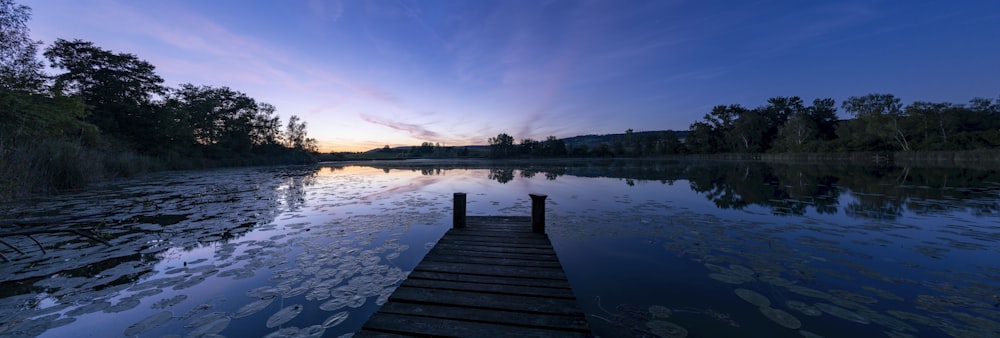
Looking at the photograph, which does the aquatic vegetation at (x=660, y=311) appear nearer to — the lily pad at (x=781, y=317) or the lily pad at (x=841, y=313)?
the lily pad at (x=781, y=317)

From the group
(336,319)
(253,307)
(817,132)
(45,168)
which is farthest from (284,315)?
(817,132)

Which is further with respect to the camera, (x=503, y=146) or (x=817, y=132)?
(x=503, y=146)

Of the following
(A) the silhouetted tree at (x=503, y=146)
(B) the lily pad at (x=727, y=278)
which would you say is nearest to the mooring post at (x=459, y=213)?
(B) the lily pad at (x=727, y=278)

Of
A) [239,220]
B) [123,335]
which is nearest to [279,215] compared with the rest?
[239,220]

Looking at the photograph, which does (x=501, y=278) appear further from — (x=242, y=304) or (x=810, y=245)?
(x=810, y=245)

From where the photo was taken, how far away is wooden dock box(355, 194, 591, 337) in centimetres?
304

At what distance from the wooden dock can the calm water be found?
22.3 inches

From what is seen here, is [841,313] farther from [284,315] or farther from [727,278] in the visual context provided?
[284,315]

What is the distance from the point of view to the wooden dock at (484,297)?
3041mm

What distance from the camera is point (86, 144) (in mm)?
21516

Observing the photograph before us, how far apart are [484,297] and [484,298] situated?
3cm

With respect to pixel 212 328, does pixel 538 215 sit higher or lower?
higher

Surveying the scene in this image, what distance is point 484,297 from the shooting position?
3760 mm

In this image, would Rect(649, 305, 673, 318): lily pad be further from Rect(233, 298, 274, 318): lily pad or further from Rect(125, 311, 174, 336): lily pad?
Rect(125, 311, 174, 336): lily pad
